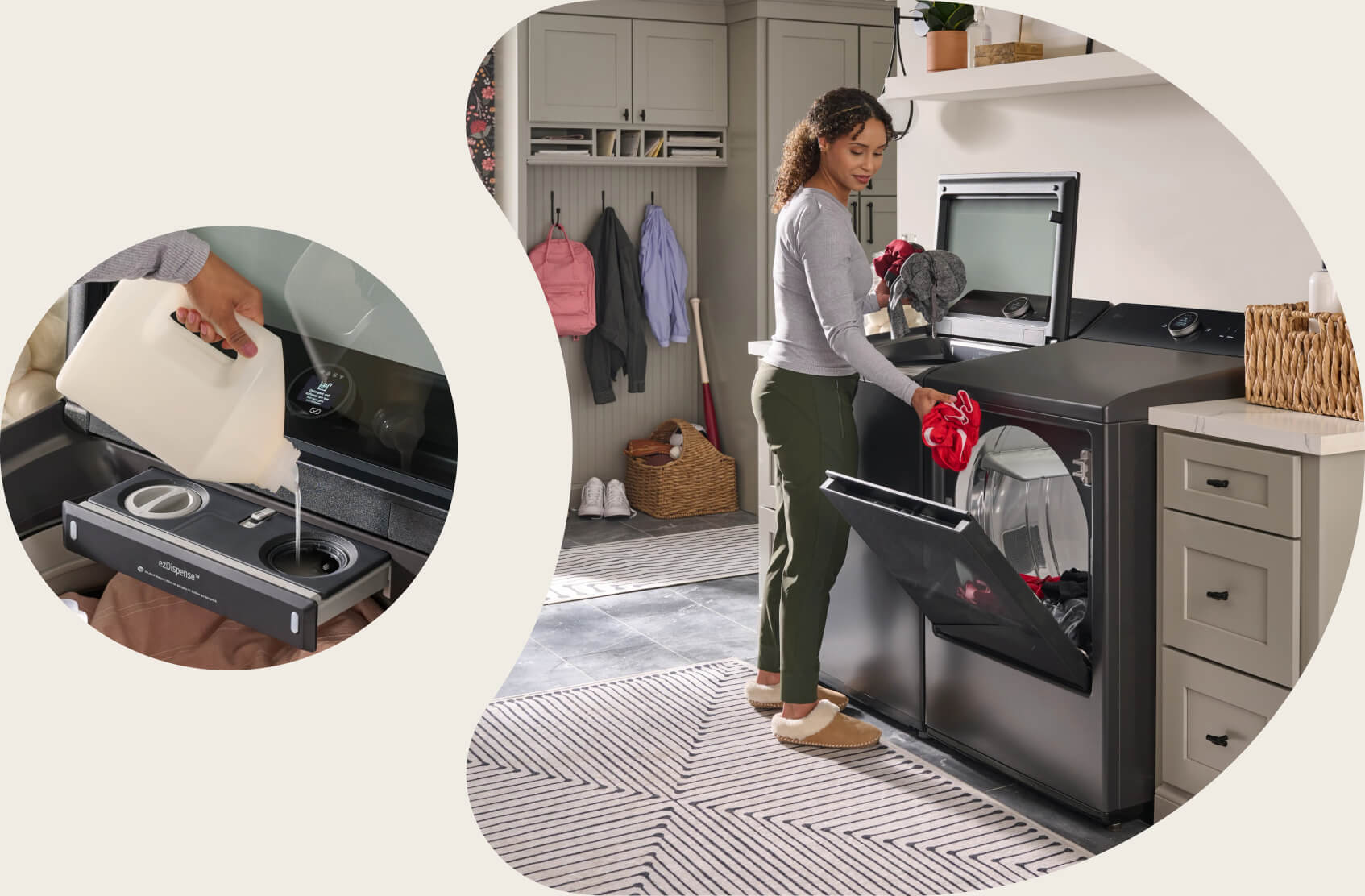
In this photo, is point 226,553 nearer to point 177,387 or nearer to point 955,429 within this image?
point 177,387

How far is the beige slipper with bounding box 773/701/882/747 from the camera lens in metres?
3.17

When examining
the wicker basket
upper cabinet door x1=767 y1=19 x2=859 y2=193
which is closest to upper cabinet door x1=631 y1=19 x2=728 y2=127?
upper cabinet door x1=767 y1=19 x2=859 y2=193

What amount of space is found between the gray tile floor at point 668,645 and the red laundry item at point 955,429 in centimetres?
78

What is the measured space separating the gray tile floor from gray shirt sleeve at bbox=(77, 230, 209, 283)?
206 cm

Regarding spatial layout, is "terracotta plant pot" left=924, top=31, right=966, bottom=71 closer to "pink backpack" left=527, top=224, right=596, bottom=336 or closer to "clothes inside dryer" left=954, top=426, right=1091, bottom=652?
"clothes inside dryer" left=954, top=426, right=1091, bottom=652

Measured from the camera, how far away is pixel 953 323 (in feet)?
11.5

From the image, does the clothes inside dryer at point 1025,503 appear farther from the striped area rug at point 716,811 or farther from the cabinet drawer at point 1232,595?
the striped area rug at point 716,811

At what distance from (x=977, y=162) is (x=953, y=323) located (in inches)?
18.5

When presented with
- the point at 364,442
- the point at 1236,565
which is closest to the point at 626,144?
the point at 1236,565

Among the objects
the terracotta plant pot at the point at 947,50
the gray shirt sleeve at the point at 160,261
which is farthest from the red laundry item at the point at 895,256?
the gray shirt sleeve at the point at 160,261

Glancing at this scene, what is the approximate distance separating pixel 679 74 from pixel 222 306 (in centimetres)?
421

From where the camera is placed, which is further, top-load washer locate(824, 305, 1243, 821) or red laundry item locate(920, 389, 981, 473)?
red laundry item locate(920, 389, 981, 473)

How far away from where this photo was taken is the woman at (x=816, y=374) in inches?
115

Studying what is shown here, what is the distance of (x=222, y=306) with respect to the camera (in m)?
1.67
